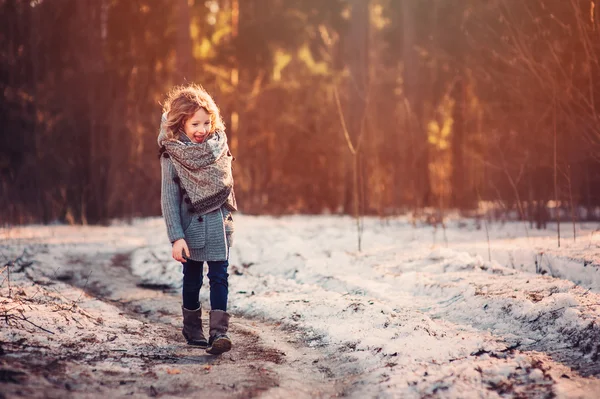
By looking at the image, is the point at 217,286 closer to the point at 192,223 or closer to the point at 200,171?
the point at 192,223

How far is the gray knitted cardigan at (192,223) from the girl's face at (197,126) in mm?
53

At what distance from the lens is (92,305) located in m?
5.68

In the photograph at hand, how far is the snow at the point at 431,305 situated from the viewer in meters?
3.49

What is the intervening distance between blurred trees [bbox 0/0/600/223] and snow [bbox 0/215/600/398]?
223 centimetres

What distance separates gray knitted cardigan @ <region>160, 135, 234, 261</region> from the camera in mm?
4367

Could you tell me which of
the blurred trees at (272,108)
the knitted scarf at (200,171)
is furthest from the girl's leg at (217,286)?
the blurred trees at (272,108)

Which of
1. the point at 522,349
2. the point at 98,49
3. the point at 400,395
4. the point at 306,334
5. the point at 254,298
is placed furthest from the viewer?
the point at 98,49

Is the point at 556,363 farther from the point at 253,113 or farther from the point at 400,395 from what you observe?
the point at 253,113

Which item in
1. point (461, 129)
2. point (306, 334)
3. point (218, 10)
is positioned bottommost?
point (306, 334)

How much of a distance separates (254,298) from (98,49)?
1153 centimetres

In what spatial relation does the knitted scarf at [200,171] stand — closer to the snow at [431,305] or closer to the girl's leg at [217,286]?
the girl's leg at [217,286]

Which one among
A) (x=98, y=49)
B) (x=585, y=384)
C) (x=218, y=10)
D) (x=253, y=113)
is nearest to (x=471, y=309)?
(x=585, y=384)

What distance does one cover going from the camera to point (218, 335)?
429 centimetres

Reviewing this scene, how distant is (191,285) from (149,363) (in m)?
0.81
